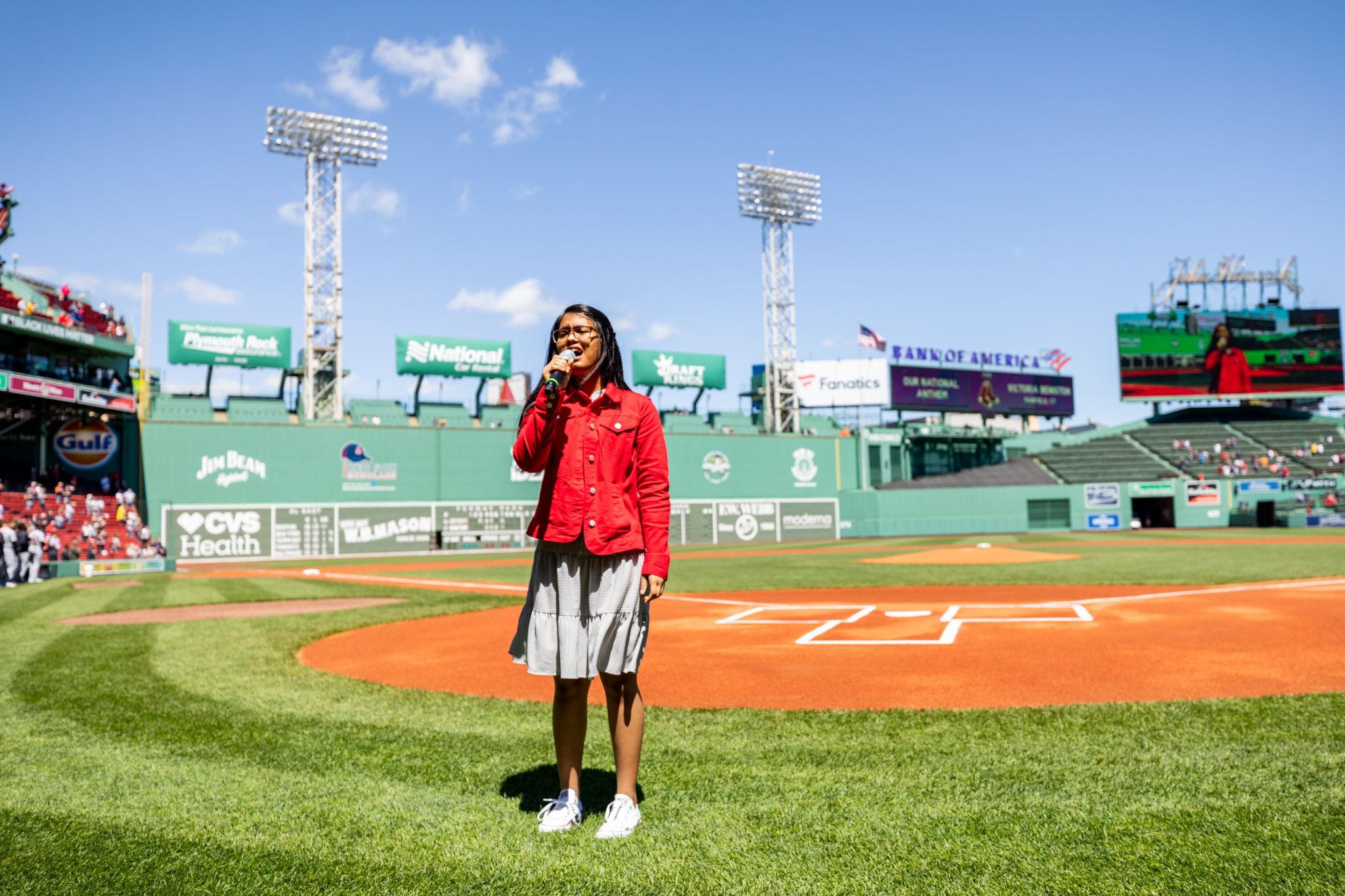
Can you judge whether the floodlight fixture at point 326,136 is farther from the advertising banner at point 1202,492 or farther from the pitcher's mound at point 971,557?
the advertising banner at point 1202,492

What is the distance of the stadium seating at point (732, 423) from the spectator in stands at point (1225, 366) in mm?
29801

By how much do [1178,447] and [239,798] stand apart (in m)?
60.2

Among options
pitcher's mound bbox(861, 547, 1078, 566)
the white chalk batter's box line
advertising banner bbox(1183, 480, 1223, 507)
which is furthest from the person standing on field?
advertising banner bbox(1183, 480, 1223, 507)

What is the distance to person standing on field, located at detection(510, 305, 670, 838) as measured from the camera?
352cm

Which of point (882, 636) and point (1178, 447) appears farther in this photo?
point (1178, 447)

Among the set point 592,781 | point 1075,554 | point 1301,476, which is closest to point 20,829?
point 592,781

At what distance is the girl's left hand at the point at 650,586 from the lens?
3561mm

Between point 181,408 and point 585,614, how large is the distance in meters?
43.1

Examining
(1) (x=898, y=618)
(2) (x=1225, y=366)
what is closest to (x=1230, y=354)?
(2) (x=1225, y=366)

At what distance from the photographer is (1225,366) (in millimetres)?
56188

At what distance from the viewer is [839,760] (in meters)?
4.36

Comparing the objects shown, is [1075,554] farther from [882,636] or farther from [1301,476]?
[1301,476]

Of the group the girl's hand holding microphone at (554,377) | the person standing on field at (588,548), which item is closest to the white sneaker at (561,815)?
the person standing on field at (588,548)

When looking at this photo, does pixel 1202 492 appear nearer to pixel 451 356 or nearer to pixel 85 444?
pixel 451 356
